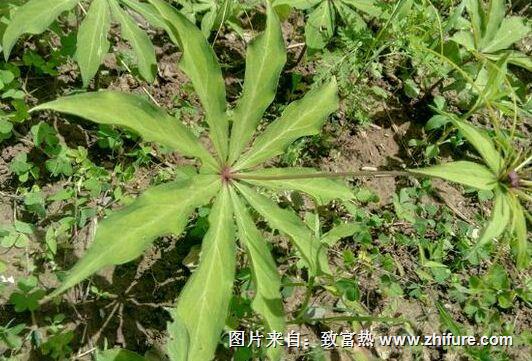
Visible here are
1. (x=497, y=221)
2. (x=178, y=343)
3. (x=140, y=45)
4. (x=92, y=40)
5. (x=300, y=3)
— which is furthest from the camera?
(x=300, y=3)

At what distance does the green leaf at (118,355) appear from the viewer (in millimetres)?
2264

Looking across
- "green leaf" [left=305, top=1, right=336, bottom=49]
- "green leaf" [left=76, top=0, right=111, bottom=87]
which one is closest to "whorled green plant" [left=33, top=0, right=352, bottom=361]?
"green leaf" [left=76, top=0, right=111, bottom=87]

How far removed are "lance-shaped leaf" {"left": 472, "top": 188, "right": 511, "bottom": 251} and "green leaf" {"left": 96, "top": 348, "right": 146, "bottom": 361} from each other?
1444mm

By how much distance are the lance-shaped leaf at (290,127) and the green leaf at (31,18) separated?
3.35 feet

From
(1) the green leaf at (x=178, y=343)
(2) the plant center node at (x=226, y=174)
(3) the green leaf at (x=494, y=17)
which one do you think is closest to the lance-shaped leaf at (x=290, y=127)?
(2) the plant center node at (x=226, y=174)

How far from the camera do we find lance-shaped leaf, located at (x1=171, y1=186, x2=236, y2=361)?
1.86 metres

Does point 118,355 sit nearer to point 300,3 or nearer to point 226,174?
point 226,174

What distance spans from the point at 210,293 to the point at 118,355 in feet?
2.10

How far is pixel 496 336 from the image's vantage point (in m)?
2.95

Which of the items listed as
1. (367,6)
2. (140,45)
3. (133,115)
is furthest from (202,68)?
(367,6)

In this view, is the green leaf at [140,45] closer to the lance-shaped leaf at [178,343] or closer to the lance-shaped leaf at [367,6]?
the lance-shaped leaf at [178,343]

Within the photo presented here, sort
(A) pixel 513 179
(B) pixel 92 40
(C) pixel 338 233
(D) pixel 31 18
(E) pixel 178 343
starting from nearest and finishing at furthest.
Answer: (A) pixel 513 179 → (E) pixel 178 343 → (D) pixel 31 18 → (B) pixel 92 40 → (C) pixel 338 233

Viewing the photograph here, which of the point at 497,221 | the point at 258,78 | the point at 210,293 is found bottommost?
the point at 210,293

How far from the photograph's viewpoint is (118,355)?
89.4 inches
